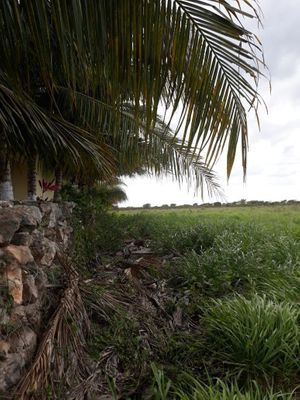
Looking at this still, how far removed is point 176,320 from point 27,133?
8.29 ft

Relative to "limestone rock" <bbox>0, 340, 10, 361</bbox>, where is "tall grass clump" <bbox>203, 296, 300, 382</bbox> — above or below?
below

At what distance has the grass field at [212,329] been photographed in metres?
2.84

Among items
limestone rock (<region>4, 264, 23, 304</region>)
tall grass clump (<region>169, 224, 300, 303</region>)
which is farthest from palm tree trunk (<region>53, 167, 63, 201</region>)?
limestone rock (<region>4, 264, 23, 304</region>)

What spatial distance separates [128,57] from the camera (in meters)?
1.69

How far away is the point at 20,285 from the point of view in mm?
2787

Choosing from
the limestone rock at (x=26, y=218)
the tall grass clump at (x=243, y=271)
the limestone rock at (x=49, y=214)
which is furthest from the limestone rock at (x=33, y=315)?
the tall grass clump at (x=243, y=271)

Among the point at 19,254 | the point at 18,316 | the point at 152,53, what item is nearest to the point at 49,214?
the point at 19,254

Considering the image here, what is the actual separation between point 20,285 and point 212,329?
1.72m

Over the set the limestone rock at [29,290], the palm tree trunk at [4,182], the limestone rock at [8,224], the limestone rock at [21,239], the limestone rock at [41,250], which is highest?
the palm tree trunk at [4,182]

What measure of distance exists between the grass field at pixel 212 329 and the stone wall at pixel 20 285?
Answer: 67 centimetres

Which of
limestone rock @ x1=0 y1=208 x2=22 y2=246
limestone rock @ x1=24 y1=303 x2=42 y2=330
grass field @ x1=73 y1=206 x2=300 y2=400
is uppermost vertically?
limestone rock @ x1=0 y1=208 x2=22 y2=246

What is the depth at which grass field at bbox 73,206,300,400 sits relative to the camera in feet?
9.32

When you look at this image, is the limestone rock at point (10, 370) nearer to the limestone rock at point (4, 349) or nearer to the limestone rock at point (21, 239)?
the limestone rock at point (4, 349)

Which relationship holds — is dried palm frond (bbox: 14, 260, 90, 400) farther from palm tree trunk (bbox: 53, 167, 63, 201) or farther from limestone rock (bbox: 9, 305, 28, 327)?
palm tree trunk (bbox: 53, 167, 63, 201)
